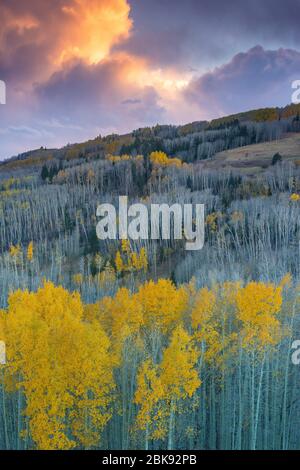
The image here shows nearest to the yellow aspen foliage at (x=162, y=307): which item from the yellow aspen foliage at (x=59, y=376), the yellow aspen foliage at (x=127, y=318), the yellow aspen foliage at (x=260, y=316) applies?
the yellow aspen foliage at (x=127, y=318)

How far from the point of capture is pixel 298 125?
184 m

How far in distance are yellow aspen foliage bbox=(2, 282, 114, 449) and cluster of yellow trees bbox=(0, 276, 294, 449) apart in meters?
0.05

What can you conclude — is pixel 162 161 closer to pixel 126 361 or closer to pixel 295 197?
pixel 295 197

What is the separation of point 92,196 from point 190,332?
361 feet

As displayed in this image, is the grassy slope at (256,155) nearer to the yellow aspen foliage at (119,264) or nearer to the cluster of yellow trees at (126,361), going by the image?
the yellow aspen foliage at (119,264)

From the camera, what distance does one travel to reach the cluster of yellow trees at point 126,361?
19.9 m

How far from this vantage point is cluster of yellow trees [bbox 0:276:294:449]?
65.2 ft

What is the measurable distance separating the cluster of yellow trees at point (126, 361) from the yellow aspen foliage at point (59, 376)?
5cm

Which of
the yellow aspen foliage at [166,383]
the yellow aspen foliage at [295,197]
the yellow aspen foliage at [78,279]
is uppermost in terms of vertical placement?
the yellow aspen foliage at [295,197]

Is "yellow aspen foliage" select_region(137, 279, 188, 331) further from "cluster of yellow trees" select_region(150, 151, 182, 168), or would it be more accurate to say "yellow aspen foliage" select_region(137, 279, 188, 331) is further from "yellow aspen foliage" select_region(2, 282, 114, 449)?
"cluster of yellow trees" select_region(150, 151, 182, 168)

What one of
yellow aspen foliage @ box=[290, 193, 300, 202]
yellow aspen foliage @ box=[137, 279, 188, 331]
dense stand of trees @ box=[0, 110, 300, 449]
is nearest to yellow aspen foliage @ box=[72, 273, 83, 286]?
dense stand of trees @ box=[0, 110, 300, 449]
